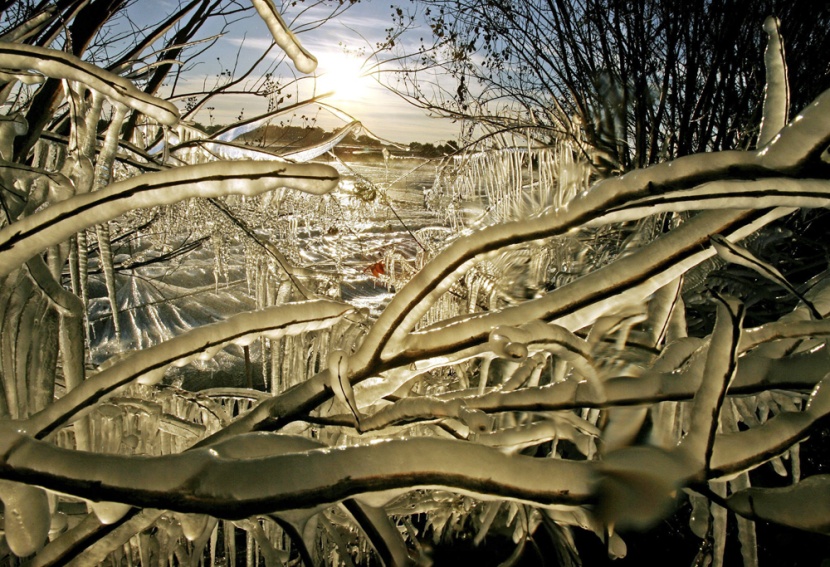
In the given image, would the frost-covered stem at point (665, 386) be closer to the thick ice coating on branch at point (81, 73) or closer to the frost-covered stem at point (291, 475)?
the frost-covered stem at point (291, 475)

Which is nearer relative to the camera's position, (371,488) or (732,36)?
(371,488)

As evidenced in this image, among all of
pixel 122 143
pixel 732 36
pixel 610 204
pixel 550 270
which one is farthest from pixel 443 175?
pixel 610 204

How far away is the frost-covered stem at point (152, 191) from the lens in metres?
0.41

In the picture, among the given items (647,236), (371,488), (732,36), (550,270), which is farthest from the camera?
(732,36)

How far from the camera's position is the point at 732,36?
390 centimetres

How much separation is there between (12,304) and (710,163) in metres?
0.74

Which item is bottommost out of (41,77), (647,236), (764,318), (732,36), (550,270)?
(764,318)

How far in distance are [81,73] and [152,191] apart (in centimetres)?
25

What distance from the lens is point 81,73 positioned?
1.83ft

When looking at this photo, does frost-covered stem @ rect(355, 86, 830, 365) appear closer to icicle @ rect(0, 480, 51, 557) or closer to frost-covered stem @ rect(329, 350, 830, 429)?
frost-covered stem @ rect(329, 350, 830, 429)

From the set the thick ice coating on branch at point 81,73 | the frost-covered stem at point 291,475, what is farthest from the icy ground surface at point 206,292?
the frost-covered stem at point 291,475

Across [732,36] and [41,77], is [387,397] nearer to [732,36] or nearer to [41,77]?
[41,77]

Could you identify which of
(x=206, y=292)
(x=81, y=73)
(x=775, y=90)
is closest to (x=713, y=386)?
(x=775, y=90)

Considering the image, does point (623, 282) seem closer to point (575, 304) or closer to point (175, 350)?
point (575, 304)
